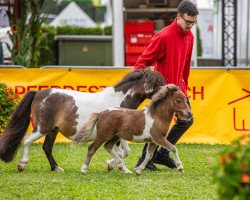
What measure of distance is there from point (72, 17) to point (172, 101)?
90.6 ft

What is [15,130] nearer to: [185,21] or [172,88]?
[172,88]

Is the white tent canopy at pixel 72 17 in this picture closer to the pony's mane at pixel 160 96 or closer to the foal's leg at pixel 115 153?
the foal's leg at pixel 115 153

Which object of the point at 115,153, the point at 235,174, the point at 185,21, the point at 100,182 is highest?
the point at 185,21

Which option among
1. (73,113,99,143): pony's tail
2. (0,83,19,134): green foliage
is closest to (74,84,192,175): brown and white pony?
(73,113,99,143): pony's tail

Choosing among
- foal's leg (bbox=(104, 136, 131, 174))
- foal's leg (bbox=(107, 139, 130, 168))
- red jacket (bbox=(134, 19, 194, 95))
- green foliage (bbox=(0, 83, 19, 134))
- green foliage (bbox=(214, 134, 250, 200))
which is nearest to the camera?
green foliage (bbox=(214, 134, 250, 200))

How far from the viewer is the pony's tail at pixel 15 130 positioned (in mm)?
9922

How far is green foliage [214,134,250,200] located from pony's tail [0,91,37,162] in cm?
569

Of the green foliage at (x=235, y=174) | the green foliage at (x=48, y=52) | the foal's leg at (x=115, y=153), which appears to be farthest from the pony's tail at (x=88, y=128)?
the green foliage at (x=48, y=52)

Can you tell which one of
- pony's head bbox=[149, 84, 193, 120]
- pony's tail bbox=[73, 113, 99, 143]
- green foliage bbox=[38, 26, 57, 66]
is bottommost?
green foliage bbox=[38, 26, 57, 66]

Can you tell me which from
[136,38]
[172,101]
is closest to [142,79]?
[172,101]

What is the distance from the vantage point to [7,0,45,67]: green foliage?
1908cm

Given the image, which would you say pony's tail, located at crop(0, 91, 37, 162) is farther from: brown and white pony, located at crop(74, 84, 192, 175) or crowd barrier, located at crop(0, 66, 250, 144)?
crowd barrier, located at crop(0, 66, 250, 144)

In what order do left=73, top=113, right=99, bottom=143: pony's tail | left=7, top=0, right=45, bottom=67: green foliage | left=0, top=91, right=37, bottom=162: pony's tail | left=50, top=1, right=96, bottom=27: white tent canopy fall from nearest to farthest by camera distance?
1. left=73, top=113, right=99, bottom=143: pony's tail
2. left=0, top=91, right=37, bottom=162: pony's tail
3. left=7, top=0, right=45, bottom=67: green foliage
4. left=50, top=1, right=96, bottom=27: white tent canopy

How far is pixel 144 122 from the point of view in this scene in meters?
9.17
